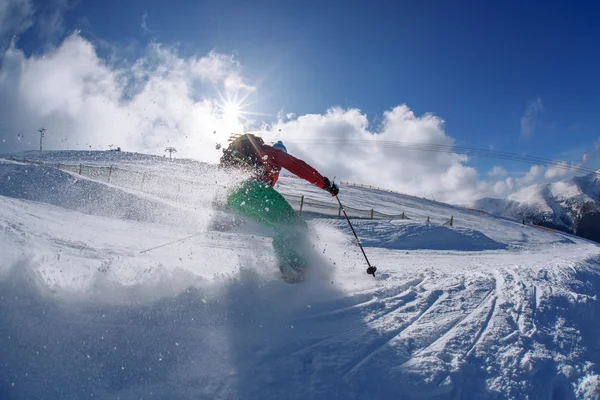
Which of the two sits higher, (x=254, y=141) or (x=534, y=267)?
(x=254, y=141)

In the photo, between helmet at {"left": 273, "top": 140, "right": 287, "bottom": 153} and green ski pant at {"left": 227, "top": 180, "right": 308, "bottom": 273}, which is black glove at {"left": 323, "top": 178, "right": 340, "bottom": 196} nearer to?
green ski pant at {"left": 227, "top": 180, "right": 308, "bottom": 273}

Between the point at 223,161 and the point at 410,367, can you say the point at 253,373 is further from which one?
the point at 223,161

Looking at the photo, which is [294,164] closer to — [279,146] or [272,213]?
[279,146]

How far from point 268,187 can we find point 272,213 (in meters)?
0.50

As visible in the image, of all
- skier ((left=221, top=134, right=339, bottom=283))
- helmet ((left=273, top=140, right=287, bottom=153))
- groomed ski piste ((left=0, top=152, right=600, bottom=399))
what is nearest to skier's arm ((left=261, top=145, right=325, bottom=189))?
skier ((left=221, top=134, right=339, bottom=283))

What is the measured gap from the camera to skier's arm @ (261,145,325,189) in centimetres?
627

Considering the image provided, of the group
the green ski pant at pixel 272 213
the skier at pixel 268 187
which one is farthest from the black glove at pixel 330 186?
the green ski pant at pixel 272 213

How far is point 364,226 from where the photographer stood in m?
17.0

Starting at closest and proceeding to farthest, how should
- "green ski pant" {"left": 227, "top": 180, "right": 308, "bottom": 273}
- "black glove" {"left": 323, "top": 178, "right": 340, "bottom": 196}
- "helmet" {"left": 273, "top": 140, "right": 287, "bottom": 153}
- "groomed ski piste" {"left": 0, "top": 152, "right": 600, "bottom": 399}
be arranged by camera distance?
"groomed ski piste" {"left": 0, "top": 152, "right": 600, "bottom": 399}
"green ski pant" {"left": 227, "top": 180, "right": 308, "bottom": 273}
"black glove" {"left": 323, "top": 178, "right": 340, "bottom": 196}
"helmet" {"left": 273, "top": 140, "right": 287, "bottom": 153}

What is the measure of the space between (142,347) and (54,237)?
4411 millimetres

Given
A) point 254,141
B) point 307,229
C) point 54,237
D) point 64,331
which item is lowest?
point 64,331

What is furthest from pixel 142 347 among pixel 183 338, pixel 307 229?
pixel 307 229

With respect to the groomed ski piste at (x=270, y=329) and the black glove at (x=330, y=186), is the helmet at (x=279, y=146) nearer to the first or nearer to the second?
the black glove at (x=330, y=186)

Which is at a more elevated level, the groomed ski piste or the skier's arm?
the skier's arm
